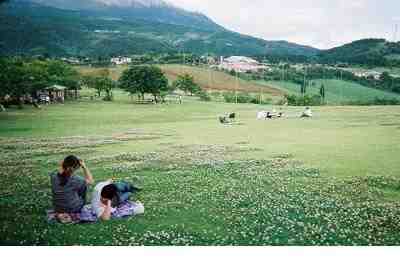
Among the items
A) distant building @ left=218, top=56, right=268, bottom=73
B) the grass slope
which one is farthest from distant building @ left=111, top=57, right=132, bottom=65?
distant building @ left=218, top=56, right=268, bottom=73

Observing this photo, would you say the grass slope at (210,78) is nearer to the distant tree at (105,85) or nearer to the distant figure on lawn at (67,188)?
the distant tree at (105,85)

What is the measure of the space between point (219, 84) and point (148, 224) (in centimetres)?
395

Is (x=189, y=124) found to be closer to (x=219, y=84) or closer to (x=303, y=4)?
(x=219, y=84)

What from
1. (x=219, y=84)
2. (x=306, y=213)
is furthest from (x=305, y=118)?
(x=306, y=213)

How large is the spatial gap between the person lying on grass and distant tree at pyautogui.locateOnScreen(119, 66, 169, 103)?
2525 millimetres

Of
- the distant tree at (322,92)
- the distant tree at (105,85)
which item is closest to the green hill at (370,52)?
the distant tree at (322,92)

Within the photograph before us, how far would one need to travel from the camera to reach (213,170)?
29.2ft

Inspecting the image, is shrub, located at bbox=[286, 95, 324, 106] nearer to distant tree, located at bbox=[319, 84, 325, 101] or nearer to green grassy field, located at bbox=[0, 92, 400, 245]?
distant tree, located at bbox=[319, 84, 325, 101]

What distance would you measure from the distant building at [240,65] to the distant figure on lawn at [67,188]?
4.16 m

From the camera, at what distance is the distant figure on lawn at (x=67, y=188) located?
25.5ft

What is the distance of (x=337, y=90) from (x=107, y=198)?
217 inches

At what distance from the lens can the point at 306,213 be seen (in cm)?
784
